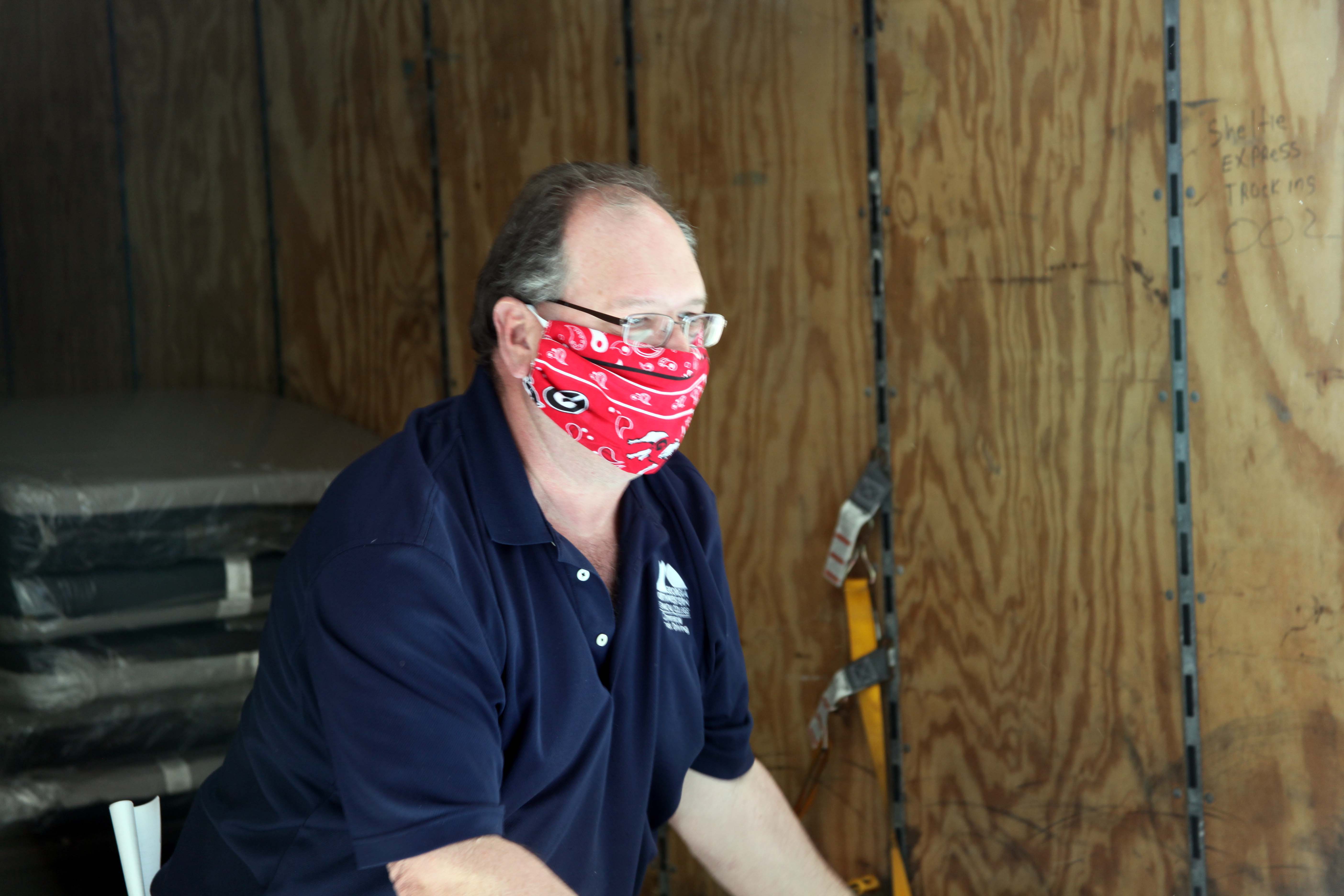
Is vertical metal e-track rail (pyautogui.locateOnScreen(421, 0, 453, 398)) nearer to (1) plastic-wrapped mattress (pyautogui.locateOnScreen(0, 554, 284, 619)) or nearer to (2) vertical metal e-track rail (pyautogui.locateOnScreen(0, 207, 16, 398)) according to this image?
(1) plastic-wrapped mattress (pyautogui.locateOnScreen(0, 554, 284, 619))

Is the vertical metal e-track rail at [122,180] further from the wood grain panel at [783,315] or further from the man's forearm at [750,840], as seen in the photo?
the man's forearm at [750,840]

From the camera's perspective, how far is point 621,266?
4.85 feet

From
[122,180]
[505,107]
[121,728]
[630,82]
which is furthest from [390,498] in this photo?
[122,180]

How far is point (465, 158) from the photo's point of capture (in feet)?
10.4

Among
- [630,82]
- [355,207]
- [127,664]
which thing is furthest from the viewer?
[355,207]

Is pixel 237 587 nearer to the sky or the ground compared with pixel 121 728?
nearer to the sky

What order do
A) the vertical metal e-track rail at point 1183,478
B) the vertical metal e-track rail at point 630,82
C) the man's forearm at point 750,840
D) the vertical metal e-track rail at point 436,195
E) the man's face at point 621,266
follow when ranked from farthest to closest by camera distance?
1. the vertical metal e-track rail at point 436,195
2. the vertical metal e-track rail at point 630,82
3. the vertical metal e-track rail at point 1183,478
4. the man's forearm at point 750,840
5. the man's face at point 621,266

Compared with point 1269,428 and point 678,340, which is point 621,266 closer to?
point 678,340

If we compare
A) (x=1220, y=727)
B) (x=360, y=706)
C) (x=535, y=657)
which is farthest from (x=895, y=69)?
(x=360, y=706)

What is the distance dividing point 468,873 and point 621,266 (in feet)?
2.45

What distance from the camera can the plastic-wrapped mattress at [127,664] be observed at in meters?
2.49

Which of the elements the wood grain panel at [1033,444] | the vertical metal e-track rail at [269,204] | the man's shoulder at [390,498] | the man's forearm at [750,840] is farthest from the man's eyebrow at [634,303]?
the vertical metal e-track rail at [269,204]

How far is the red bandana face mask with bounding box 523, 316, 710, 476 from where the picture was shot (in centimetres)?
150

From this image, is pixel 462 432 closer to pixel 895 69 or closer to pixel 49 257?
pixel 895 69
